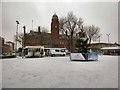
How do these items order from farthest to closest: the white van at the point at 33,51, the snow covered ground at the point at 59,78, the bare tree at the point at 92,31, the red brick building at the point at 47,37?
the red brick building at the point at 47,37
the bare tree at the point at 92,31
the white van at the point at 33,51
the snow covered ground at the point at 59,78

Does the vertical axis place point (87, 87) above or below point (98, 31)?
below

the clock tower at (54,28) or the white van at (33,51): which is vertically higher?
the clock tower at (54,28)

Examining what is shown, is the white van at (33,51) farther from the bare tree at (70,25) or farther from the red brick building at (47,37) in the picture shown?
the red brick building at (47,37)

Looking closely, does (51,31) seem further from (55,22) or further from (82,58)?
(82,58)

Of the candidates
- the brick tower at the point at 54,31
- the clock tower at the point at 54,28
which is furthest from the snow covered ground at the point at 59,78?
the clock tower at the point at 54,28

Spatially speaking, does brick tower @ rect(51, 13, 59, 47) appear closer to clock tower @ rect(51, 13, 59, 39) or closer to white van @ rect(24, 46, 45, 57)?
clock tower @ rect(51, 13, 59, 39)

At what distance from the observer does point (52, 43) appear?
275ft

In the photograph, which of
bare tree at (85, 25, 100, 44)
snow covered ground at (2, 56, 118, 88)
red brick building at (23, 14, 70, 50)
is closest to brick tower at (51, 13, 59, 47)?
red brick building at (23, 14, 70, 50)

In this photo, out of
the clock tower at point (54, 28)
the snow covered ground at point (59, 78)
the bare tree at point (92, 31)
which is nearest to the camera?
the snow covered ground at point (59, 78)

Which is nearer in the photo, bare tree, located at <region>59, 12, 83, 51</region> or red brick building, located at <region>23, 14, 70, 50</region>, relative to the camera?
bare tree, located at <region>59, 12, 83, 51</region>

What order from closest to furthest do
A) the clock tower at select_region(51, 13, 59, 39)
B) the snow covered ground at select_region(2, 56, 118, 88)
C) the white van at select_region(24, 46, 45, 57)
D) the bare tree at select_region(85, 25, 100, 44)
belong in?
the snow covered ground at select_region(2, 56, 118, 88), the white van at select_region(24, 46, 45, 57), the bare tree at select_region(85, 25, 100, 44), the clock tower at select_region(51, 13, 59, 39)

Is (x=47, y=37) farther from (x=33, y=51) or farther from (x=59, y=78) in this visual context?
(x=59, y=78)

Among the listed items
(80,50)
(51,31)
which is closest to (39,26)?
(51,31)

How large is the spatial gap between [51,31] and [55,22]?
5.25m
